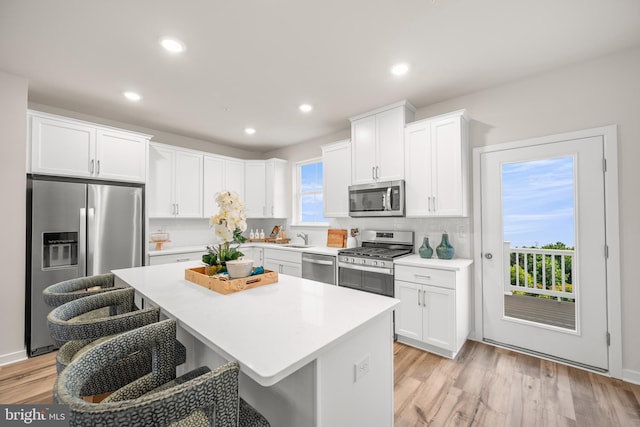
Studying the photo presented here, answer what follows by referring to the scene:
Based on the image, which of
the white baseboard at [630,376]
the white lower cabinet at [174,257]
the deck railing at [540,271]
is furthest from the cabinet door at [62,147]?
the white baseboard at [630,376]

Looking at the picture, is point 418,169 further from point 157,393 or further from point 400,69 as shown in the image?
point 157,393

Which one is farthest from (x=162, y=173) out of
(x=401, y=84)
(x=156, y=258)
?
(x=401, y=84)

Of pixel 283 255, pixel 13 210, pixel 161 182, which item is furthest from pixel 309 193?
pixel 13 210

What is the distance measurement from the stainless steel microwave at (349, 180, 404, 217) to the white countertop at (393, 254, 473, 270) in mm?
546

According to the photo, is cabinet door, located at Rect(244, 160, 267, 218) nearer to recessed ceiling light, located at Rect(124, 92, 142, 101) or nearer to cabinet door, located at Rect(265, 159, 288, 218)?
cabinet door, located at Rect(265, 159, 288, 218)

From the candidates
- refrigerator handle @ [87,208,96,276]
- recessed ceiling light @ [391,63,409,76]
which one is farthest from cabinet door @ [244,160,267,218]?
recessed ceiling light @ [391,63,409,76]

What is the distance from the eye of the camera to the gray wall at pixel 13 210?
2568 millimetres

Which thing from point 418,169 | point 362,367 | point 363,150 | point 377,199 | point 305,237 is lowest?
point 362,367

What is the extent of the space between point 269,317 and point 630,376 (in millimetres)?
2994

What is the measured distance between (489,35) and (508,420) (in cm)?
271

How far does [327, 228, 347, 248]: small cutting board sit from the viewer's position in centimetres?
412

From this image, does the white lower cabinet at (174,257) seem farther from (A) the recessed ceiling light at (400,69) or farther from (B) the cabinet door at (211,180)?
(A) the recessed ceiling light at (400,69)

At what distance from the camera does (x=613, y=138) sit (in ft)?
7.53

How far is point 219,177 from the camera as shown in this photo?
464 centimetres
